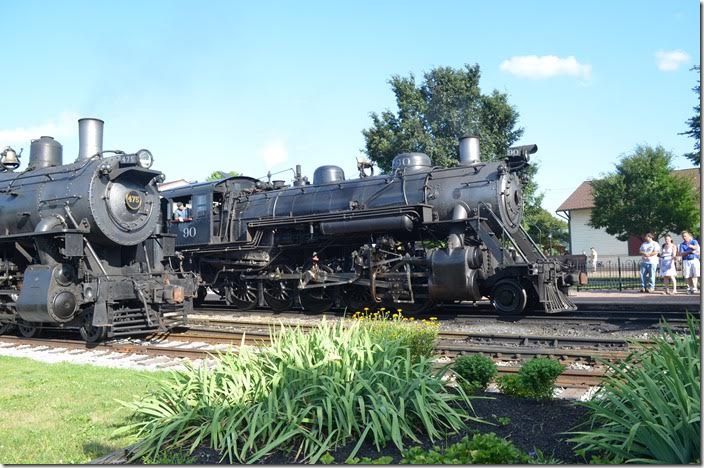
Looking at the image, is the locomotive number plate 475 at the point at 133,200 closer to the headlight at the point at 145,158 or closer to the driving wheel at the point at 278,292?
→ the headlight at the point at 145,158

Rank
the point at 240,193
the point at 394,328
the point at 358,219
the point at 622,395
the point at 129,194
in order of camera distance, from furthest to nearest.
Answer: the point at 240,193 → the point at 358,219 → the point at 129,194 → the point at 394,328 → the point at 622,395

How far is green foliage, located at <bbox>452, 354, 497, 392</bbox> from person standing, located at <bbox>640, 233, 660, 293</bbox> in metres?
14.2

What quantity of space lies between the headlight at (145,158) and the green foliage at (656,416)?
32.6ft

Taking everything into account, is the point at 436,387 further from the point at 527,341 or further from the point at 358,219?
the point at 358,219

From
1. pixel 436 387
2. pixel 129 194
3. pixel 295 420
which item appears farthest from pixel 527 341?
pixel 129 194

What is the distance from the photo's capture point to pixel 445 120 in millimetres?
30172

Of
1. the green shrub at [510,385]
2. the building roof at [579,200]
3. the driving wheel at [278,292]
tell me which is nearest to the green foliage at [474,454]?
the green shrub at [510,385]

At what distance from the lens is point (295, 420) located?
14.3 feet

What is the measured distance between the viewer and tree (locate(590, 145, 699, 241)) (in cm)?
3222

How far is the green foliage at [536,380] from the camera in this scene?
5.42 m

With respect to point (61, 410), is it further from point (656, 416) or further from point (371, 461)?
point (656, 416)

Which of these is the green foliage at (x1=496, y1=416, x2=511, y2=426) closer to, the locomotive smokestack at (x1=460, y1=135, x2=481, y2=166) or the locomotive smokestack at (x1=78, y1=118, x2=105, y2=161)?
the locomotive smokestack at (x1=460, y1=135, x2=481, y2=166)

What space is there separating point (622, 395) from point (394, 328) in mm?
3285

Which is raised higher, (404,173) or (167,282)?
(404,173)
